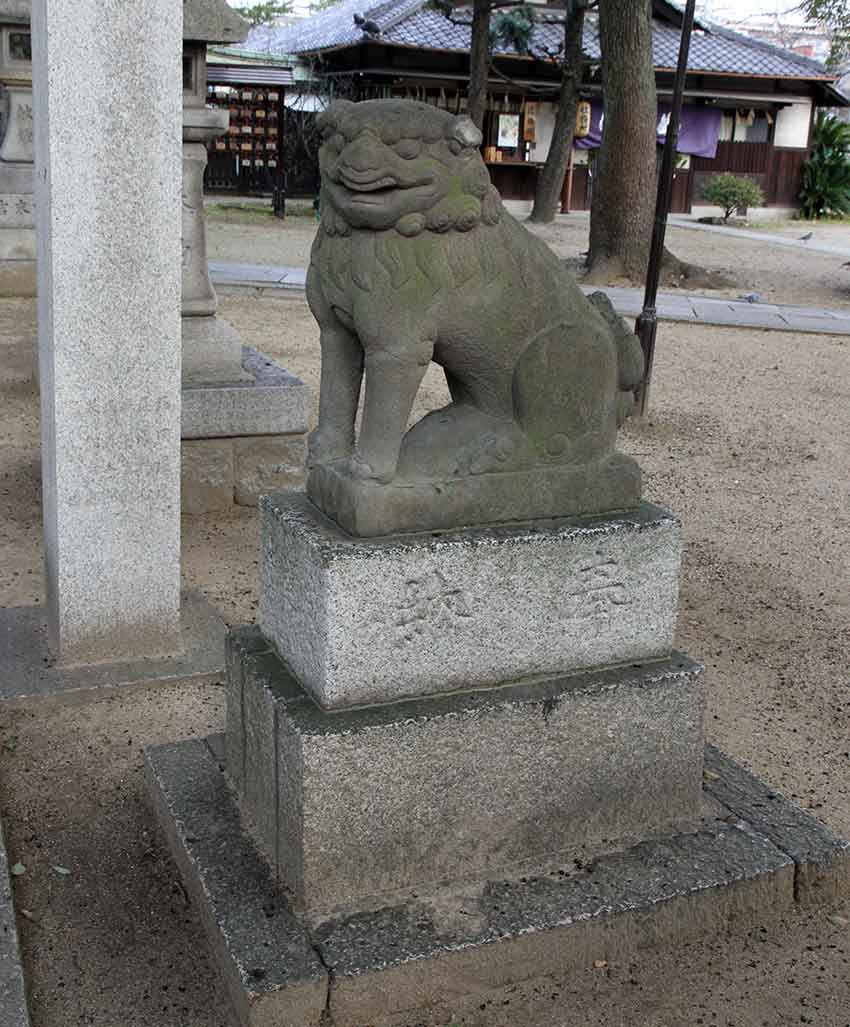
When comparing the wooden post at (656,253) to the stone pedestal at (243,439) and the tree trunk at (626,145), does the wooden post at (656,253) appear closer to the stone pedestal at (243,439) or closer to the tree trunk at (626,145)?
the stone pedestal at (243,439)

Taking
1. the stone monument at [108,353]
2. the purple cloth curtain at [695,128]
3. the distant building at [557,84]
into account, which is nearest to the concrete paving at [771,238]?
the purple cloth curtain at [695,128]

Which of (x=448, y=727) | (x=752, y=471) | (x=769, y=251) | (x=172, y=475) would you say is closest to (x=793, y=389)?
(x=752, y=471)

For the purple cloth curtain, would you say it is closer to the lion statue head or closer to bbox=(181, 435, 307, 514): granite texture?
Answer: bbox=(181, 435, 307, 514): granite texture

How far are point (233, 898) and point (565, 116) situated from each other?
1837cm

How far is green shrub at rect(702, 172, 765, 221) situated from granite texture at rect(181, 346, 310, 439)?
766 inches

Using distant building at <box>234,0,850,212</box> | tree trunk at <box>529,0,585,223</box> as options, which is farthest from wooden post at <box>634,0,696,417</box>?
distant building at <box>234,0,850,212</box>

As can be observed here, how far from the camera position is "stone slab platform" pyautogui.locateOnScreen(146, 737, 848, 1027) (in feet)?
8.14

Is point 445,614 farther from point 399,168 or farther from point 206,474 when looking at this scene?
point 206,474

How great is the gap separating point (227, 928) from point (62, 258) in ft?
6.57

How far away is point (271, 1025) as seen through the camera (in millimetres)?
2412

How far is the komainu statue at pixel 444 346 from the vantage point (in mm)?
2607

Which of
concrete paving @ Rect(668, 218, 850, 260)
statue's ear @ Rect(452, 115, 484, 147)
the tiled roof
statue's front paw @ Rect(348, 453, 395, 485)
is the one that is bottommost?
statue's front paw @ Rect(348, 453, 395, 485)

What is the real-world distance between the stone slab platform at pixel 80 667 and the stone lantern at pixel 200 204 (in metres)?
1.69

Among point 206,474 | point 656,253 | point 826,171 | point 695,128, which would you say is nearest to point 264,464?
point 206,474
